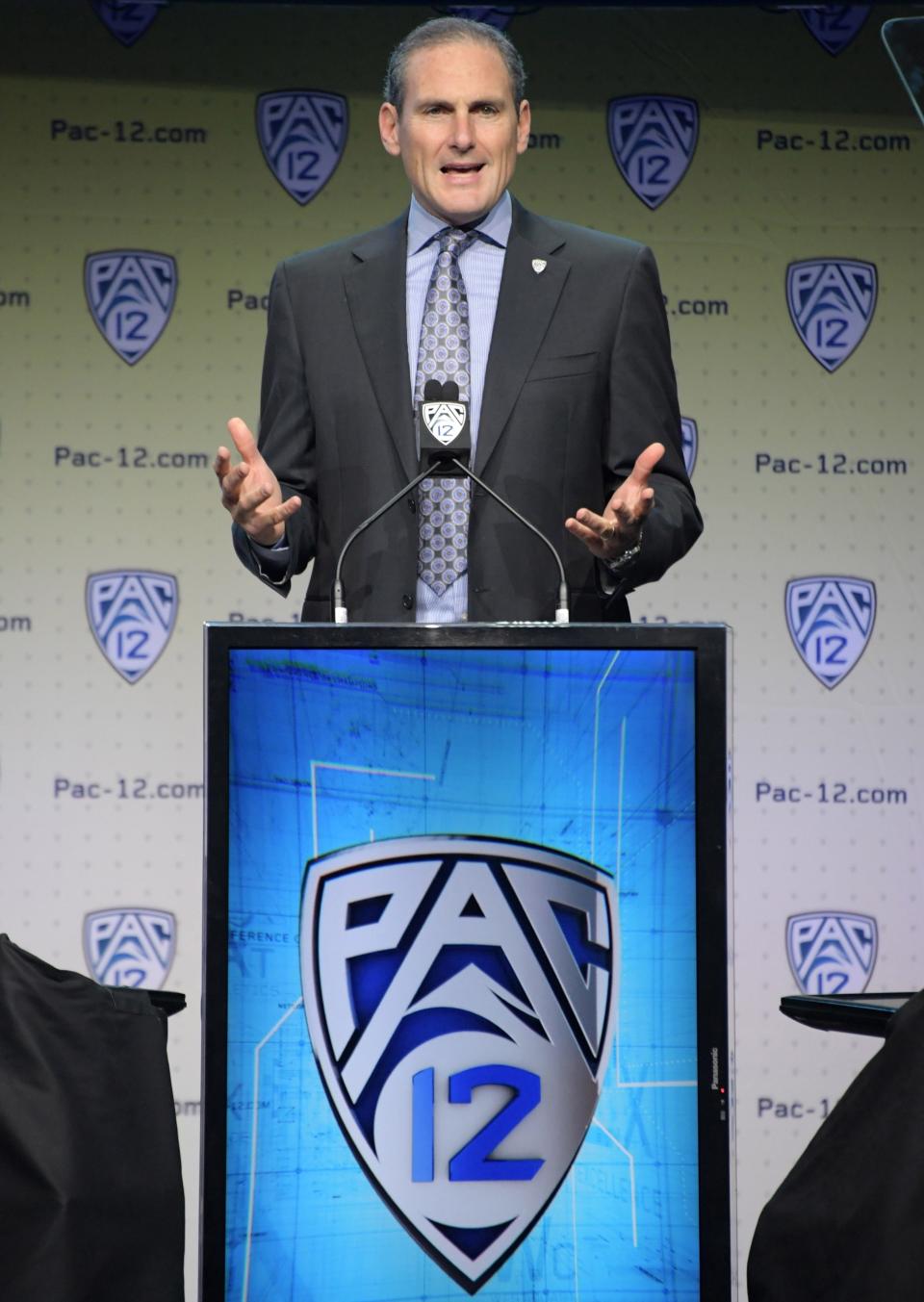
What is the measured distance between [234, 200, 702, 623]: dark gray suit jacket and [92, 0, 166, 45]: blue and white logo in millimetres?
1785

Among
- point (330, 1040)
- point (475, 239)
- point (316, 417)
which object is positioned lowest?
point (330, 1040)

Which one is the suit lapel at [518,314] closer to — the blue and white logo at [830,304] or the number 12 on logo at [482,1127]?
the number 12 on logo at [482,1127]

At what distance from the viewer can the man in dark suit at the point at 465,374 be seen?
199 centimetres

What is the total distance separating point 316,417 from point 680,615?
1753 millimetres

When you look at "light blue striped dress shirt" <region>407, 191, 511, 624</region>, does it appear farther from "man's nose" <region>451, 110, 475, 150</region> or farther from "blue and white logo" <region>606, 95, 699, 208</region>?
"blue and white logo" <region>606, 95, 699, 208</region>

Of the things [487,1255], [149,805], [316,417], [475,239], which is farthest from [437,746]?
[149,805]

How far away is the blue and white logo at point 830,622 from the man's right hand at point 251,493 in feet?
7.00

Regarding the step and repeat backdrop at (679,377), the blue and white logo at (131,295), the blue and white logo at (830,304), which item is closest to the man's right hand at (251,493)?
the step and repeat backdrop at (679,377)

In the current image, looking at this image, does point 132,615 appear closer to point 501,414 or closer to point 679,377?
point 679,377

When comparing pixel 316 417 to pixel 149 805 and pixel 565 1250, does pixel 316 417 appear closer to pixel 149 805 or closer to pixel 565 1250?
pixel 565 1250

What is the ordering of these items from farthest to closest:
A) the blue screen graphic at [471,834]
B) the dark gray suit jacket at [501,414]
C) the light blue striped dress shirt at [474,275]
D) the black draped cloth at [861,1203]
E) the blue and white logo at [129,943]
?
the blue and white logo at [129,943] < the light blue striped dress shirt at [474,275] < the dark gray suit jacket at [501,414] < the blue screen graphic at [471,834] < the black draped cloth at [861,1203]

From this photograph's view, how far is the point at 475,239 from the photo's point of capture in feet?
7.07

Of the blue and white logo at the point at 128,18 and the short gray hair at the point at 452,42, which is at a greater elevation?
the blue and white logo at the point at 128,18

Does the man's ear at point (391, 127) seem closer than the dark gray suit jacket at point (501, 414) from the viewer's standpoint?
No
